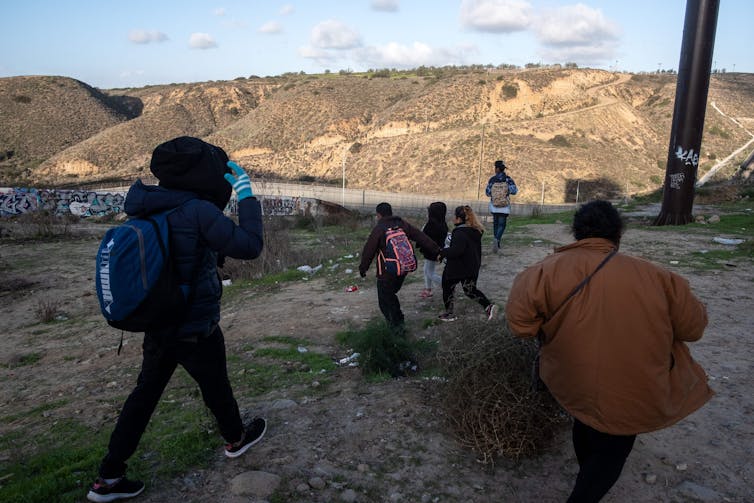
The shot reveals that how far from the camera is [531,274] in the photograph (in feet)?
7.44

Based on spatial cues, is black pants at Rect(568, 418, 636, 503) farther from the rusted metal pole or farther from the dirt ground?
the rusted metal pole

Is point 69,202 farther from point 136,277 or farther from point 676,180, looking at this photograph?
point 136,277

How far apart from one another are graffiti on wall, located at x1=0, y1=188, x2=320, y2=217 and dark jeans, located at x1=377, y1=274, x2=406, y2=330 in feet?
71.1

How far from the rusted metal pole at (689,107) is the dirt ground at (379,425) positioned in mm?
6032

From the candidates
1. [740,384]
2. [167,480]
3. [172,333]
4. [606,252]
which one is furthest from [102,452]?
[740,384]

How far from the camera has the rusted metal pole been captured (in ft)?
39.7

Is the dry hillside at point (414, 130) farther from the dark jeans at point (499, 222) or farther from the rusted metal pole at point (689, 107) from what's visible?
the dark jeans at point (499, 222)

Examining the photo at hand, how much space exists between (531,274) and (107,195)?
35231mm

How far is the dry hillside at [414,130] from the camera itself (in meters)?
39.9

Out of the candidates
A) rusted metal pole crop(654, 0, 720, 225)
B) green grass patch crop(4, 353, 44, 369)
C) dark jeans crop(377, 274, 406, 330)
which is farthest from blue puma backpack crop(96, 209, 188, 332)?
rusted metal pole crop(654, 0, 720, 225)

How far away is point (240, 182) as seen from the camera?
2607 millimetres

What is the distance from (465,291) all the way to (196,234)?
375cm

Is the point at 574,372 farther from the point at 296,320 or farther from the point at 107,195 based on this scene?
the point at 107,195

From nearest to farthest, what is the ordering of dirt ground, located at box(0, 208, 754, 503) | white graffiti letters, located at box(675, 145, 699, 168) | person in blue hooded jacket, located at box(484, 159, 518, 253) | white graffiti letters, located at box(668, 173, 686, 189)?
dirt ground, located at box(0, 208, 754, 503) < person in blue hooded jacket, located at box(484, 159, 518, 253) < white graffiti letters, located at box(675, 145, 699, 168) < white graffiti letters, located at box(668, 173, 686, 189)
